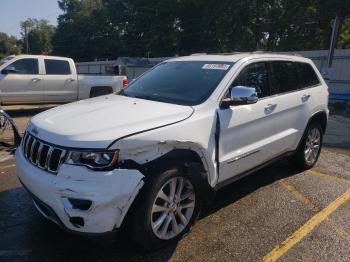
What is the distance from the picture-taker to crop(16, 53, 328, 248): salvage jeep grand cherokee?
3193mm

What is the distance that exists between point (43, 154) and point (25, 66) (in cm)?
946

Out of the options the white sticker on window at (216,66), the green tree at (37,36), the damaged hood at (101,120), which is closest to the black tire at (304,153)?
the white sticker on window at (216,66)

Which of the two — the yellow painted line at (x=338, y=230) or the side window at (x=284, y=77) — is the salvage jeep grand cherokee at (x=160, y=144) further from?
the yellow painted line at (x=338, y=230)

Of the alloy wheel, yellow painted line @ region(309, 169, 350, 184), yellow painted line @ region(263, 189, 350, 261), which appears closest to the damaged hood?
the alloy wheel

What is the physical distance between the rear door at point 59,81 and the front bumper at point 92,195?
9859 millimetres

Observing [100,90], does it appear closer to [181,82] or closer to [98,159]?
[181,82]

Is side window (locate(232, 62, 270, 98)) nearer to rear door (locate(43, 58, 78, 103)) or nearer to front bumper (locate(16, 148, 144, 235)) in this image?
front bumper (locate(16, 148, 144, 235))

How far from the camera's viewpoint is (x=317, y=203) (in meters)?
4.93

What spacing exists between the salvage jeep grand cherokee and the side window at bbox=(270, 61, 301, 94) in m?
0.02

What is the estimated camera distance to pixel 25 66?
12078 millimetres

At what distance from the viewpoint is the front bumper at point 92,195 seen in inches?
123

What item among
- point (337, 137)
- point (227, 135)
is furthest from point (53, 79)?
point (227, 135)

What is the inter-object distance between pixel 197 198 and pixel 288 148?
2093mm

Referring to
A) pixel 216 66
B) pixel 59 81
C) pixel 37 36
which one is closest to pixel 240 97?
pixel 216 66
